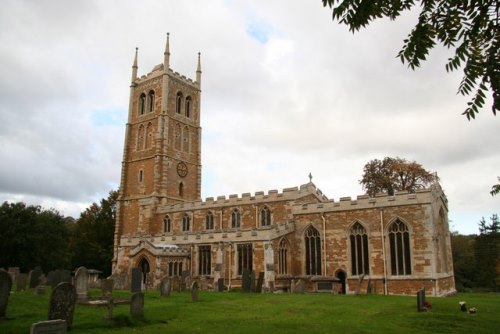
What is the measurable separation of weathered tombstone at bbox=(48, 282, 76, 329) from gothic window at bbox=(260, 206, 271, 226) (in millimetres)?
22358

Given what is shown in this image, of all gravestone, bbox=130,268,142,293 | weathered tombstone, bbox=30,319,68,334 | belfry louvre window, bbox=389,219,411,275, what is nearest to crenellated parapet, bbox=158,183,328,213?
belfry louvre window, bbox=389,219,411,275

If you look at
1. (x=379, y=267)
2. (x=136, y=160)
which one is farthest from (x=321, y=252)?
(x=136, y=160)

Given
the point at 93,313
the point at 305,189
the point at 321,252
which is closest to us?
the point at 93,313

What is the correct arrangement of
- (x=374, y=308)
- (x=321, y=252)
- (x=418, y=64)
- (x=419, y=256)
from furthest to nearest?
(x=321, y=252)
(x=419, y=256)
(x=374, y=308)
(x=418, y=64)

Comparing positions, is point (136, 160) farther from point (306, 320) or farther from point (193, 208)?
point (306, 320)

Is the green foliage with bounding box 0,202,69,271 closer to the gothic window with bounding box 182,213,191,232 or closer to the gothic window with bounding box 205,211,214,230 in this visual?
the gothic window with bounding box 182,213,191,232

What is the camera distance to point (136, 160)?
41312mm

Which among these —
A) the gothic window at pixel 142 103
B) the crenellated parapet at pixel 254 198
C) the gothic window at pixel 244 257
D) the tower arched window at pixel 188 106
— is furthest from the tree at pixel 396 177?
the gothic window at pixel 142 103

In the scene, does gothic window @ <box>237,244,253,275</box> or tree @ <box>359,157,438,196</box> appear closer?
gothic window @ <box>237,244,253,275</box>

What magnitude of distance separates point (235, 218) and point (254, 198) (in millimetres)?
2352

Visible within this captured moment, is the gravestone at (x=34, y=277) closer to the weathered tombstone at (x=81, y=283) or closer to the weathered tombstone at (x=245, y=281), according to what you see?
the weathered tombstone at (x=81, y=283)

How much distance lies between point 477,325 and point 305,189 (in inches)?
796

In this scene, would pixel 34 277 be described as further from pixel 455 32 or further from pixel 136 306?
pixel 455 32

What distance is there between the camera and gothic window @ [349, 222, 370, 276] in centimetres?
2553
